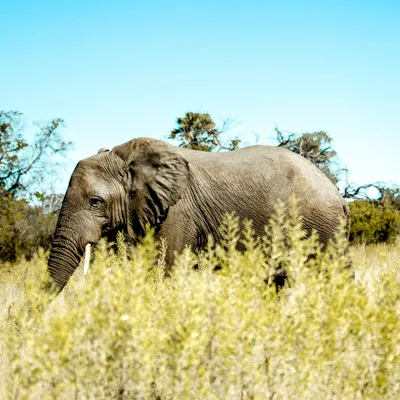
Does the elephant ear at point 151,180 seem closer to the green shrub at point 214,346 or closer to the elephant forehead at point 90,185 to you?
the elephant forehead at point 90,185

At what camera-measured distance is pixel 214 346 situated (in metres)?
3.20

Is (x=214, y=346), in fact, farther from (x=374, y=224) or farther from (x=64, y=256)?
(x=374, y=224)

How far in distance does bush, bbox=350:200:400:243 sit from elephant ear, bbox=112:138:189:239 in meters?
12.6

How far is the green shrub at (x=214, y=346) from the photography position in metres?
2.88

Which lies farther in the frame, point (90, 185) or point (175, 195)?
point (175, 195)

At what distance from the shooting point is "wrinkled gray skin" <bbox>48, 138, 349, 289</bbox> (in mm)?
7137

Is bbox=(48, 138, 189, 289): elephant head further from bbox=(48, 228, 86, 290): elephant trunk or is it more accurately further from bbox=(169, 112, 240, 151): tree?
bbox=(169, 112, 240, 151): tree

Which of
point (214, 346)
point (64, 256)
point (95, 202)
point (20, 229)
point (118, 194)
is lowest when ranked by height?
point (214, 346)

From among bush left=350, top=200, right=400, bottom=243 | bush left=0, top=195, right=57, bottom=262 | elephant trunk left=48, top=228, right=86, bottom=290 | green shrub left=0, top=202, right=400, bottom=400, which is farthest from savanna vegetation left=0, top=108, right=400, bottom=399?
bush left=350, top=200, right=400, bottom=243

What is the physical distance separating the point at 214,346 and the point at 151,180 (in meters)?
4.34

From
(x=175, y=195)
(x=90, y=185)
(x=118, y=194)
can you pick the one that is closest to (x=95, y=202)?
(x=90, y=185)

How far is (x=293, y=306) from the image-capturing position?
3.43m

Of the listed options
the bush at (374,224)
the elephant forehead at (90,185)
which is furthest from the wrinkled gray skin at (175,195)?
the bush at (374,224)

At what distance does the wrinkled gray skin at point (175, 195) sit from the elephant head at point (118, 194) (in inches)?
0.5
